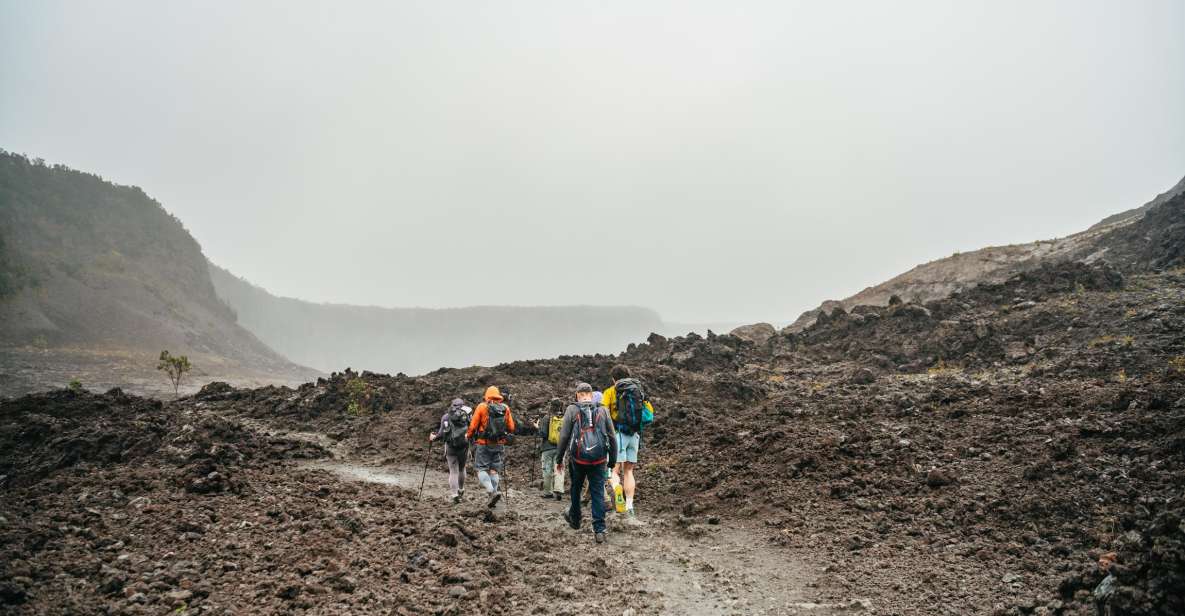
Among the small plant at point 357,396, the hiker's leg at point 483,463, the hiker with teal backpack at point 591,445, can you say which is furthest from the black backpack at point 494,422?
the small plant at point 357,396

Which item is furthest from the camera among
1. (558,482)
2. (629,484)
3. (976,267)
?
(976,267)

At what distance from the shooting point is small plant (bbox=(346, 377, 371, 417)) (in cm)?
1873

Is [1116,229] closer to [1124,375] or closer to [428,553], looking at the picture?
[1124,375]

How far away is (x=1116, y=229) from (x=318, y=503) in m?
35.9

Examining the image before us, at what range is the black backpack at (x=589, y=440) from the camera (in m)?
7.44

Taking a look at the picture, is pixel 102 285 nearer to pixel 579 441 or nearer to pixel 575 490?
pixel 575 490

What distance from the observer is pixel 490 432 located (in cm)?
896

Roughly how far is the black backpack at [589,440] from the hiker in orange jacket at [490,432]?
170cm

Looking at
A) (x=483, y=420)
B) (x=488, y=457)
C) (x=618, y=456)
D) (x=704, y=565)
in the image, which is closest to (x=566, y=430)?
(x=618, y=456)

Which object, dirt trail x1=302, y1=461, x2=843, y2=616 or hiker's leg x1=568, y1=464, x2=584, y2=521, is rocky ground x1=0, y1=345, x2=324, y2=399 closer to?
hiker's leg x1=568, y1=464, x2=584, y2=521

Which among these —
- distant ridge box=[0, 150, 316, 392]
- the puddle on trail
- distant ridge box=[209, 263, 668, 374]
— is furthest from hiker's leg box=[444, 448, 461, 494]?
distant ridge box=[209, 263, 668, 374]

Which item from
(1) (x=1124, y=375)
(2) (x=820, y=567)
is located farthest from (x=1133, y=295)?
(2) (x=820, y=567)

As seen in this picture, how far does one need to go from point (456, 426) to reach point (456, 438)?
0.25m

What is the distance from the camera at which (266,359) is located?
237ft
